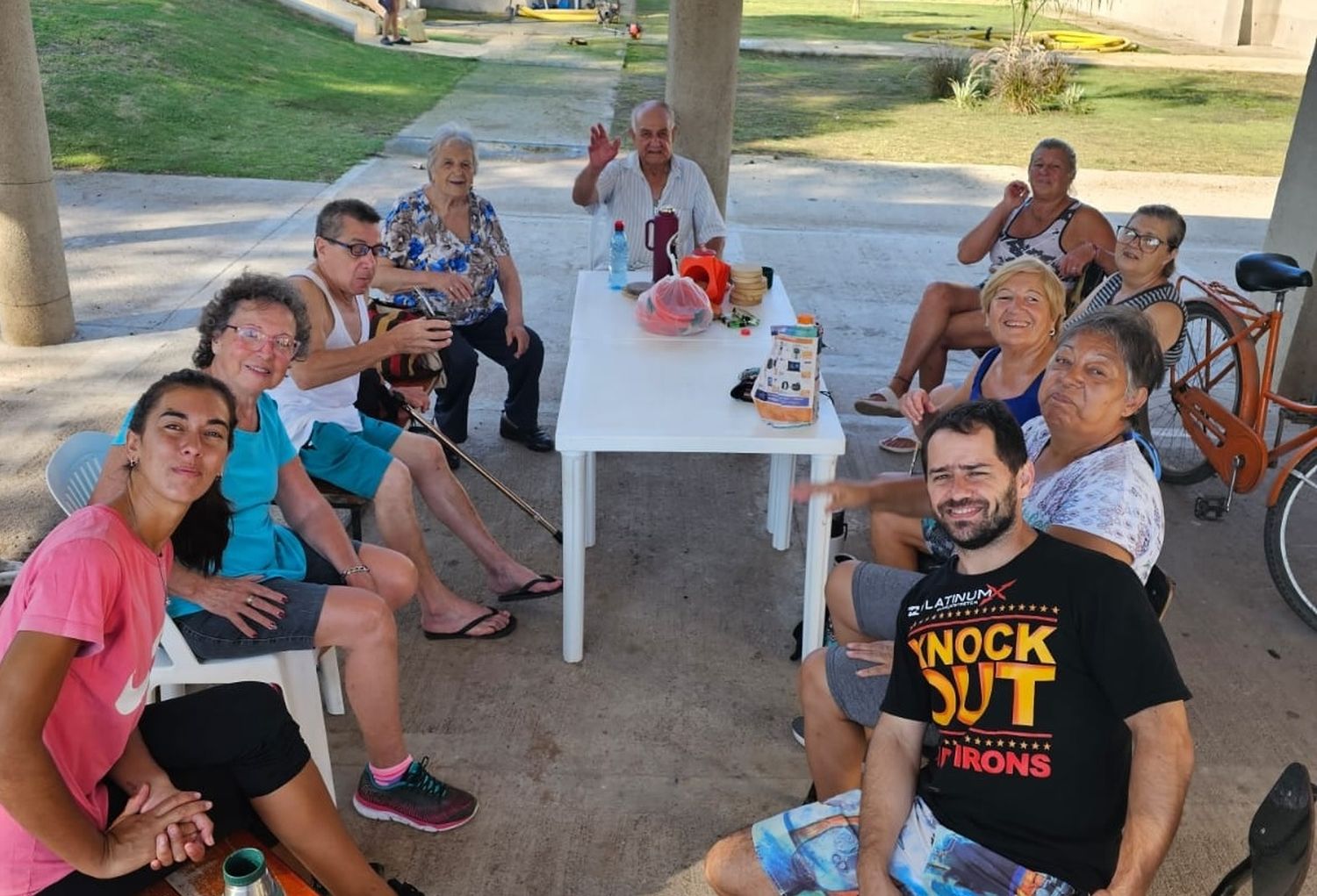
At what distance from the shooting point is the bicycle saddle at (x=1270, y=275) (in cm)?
445

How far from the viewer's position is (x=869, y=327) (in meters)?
6.82

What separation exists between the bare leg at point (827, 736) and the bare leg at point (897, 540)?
66cm

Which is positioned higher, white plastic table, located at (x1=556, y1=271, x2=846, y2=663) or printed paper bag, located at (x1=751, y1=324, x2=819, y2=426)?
printed paper bag, located at (x1=751, y1=324, x2=819, y2=426)

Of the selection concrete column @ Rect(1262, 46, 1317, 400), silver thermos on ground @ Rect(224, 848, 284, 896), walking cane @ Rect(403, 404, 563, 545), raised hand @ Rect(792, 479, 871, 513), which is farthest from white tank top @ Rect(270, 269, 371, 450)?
concrete column @ Rect(1262, 46, 1317, 400)

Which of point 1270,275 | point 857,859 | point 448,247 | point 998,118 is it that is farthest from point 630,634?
point 998,118

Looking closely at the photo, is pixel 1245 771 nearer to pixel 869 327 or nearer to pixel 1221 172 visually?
pixel 869 327

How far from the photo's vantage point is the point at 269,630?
2.75 m

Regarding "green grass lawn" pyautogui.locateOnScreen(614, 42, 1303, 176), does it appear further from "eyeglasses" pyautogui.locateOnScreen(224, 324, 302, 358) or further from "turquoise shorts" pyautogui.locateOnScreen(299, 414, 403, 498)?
"eyeglasses" pyautogui.locateOnScreen(224, 324, 302, 358)

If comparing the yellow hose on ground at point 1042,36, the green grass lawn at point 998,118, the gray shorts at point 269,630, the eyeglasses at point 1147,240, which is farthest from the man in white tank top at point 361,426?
the yellow hose on ground at point 1042,36

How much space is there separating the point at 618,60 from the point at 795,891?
20015 mm

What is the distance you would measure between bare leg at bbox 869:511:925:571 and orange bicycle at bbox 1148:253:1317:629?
59.4 inches

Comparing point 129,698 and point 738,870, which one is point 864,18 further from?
point 129,698

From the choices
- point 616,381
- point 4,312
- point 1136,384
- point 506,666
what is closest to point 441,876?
point 506,666

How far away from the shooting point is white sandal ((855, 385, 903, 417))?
16.9ft
